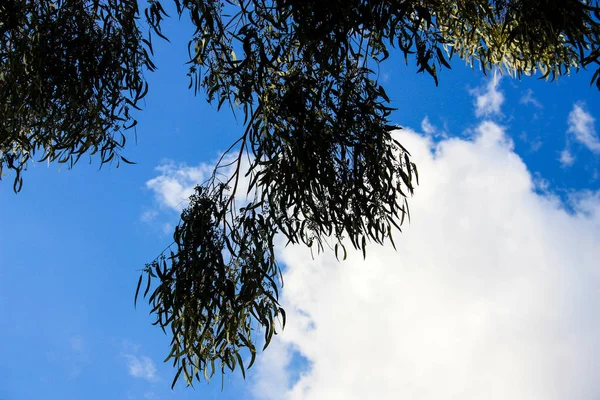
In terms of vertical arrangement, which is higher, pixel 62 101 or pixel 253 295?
pixel 62 101

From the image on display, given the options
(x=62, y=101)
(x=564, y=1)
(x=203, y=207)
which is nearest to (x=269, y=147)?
(x=203, y=207)

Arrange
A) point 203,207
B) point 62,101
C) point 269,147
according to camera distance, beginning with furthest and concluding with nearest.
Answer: point 62,101, point 203,207, point 269,147

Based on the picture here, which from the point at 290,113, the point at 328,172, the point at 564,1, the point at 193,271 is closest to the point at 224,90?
the point at 290,113

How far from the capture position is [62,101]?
3.33m

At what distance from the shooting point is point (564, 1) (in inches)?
116

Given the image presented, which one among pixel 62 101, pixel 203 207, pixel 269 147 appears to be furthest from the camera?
pixel 62 101

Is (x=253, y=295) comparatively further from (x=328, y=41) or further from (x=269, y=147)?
(x=328, y=41)

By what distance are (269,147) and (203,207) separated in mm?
426

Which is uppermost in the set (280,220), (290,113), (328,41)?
(328,41)

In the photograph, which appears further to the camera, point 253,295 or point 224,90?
point 224,90

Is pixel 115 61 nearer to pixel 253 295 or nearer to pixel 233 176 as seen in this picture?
pixel 233 176

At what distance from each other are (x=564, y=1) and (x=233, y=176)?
1595 mm

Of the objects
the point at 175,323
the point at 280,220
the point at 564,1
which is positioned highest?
the point at 564,1

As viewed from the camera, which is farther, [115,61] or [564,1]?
[115,61]
